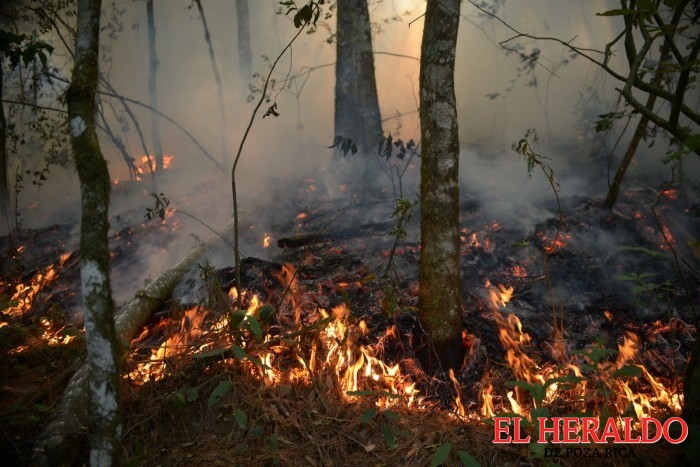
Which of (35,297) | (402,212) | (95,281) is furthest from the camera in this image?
(35,297)

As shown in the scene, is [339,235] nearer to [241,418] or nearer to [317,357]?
[317,357]

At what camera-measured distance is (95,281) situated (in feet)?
7.55

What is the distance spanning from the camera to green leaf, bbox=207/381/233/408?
295 centimetres

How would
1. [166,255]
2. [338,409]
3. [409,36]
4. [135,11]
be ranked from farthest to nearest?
1. [135,11]
2. [409,36]
3. [166,255]
4. [338,409]

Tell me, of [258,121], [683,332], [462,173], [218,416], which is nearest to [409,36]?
[258,121]

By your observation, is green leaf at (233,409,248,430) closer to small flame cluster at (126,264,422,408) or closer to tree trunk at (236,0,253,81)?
small flame cluster at (126,264,422,408)

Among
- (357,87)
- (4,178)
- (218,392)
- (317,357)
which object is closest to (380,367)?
(317,357)

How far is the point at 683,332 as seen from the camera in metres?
3.76

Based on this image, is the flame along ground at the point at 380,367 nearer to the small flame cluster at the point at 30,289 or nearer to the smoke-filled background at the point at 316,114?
the smoke-filled background at the point at 316,114

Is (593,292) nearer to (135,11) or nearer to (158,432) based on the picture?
(158,432)

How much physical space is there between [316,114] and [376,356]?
1581 cm

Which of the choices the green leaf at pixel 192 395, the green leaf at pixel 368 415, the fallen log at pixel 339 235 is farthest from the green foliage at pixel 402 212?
the green leaf at pixel 192 395

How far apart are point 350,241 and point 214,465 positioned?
381cm

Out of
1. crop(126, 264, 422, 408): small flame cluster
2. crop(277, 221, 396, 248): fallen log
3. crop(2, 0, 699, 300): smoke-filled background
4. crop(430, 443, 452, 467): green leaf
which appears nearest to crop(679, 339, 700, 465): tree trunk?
crop(430, 443, 452, 467): green leaf
